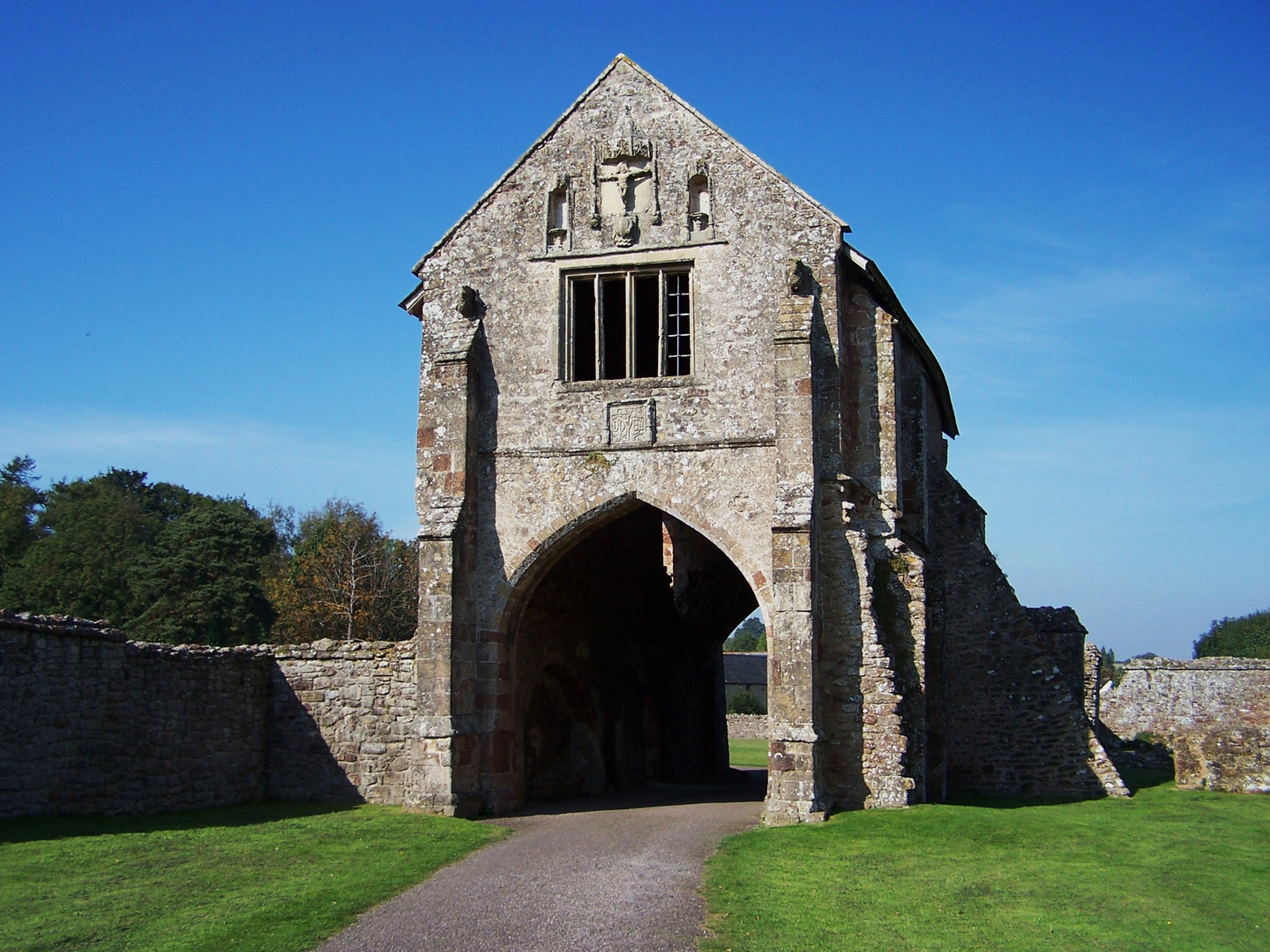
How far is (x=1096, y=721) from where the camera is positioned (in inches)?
917

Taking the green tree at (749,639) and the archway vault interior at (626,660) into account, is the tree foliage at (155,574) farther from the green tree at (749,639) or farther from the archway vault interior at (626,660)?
the green tree at (749,639)

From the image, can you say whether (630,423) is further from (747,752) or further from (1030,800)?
(747,752)

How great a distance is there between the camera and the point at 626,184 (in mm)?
17531

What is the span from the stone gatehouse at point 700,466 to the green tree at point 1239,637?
66354mm

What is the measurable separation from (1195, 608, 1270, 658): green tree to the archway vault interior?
61.5m

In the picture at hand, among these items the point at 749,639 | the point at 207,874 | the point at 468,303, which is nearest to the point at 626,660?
Answer: the point at 468,303

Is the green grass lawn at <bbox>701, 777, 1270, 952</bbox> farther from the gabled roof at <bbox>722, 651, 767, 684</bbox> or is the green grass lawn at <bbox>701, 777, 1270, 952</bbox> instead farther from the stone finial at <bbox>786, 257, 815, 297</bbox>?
Result: the gabled roof at <bbox>722, 651, 767, 684</bbox>

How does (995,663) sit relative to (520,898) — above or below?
above

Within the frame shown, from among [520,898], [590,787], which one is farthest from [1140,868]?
[590,787]

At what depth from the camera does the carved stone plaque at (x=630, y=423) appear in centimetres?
1664

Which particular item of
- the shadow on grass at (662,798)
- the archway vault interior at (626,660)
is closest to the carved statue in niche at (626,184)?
the archway vault interior at (626,660)

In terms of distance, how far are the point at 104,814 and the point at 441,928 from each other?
6150mm

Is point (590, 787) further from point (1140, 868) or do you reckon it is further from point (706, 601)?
point (1140, 868)

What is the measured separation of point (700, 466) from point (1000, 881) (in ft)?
23.1
